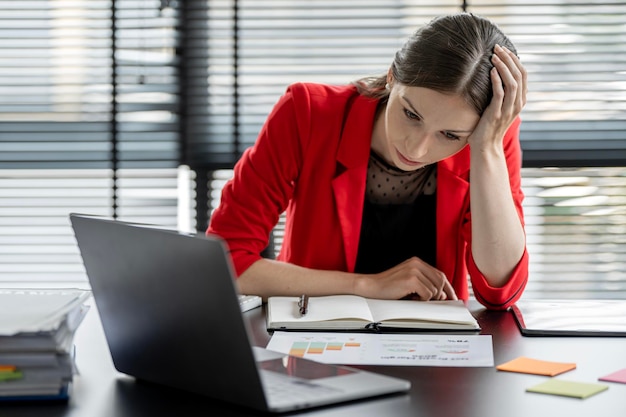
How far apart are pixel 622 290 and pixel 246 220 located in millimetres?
1586

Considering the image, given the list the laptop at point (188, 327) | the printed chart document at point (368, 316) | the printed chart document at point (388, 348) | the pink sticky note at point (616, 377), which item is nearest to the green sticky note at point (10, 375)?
the laptop at point (188, 327)

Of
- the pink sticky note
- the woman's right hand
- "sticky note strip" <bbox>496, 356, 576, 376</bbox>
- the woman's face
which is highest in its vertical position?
the woman's face

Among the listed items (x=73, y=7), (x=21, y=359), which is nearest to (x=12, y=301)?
(x=21, y=359)

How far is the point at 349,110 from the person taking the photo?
1943mm

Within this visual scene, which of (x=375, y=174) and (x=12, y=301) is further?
(x=375, y=174)

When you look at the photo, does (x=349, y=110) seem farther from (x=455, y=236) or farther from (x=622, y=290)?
(x=622, y=290)

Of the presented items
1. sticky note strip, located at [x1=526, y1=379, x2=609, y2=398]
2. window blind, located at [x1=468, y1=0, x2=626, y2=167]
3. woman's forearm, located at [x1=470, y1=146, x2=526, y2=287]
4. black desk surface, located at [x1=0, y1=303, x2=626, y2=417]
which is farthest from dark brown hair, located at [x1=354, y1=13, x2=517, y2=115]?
window blind, located at [x1=468, y1=0, x2=626, y2=167]

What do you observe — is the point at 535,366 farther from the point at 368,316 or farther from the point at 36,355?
the point at 36,355

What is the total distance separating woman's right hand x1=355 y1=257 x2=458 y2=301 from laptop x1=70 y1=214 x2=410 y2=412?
55cm

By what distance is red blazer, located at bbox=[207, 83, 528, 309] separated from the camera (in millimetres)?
1849

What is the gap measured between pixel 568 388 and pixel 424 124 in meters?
0.69

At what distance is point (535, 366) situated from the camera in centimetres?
117

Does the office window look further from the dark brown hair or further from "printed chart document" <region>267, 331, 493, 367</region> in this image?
"printed chart document" <region>267, 331, 493, 367</region>

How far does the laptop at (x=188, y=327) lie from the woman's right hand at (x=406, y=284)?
0.55m
